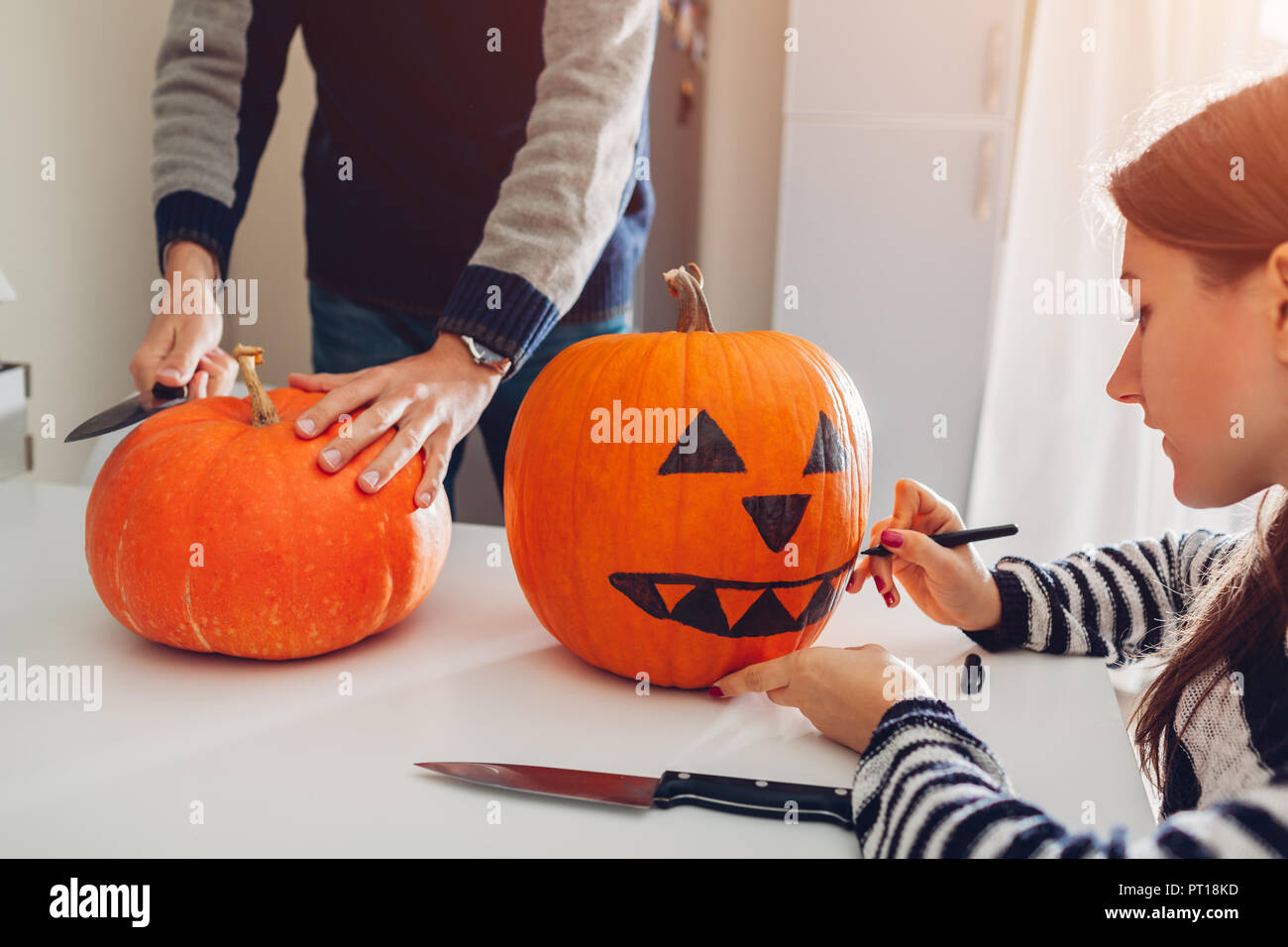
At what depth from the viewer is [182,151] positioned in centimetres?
112

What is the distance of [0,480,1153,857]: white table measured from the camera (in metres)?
0.58

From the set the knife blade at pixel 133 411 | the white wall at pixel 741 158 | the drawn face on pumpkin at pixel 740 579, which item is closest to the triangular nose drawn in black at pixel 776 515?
the drawn face on pumpkin at pixel 740 579

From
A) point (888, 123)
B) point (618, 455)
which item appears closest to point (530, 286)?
point (618, 455)

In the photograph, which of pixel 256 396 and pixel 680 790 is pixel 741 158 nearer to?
pixel 256 396

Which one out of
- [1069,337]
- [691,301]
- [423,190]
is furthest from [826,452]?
[1069,337]

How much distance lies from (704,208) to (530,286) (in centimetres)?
178

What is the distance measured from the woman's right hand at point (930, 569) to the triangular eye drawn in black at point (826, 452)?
4.5 inches

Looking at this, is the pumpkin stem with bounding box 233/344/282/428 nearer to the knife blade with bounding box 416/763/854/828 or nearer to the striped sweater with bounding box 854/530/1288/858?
the knife blade with bounding box 416/763/854/828

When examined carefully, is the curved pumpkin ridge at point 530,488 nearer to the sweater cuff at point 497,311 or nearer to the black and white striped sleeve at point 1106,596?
the sweater cuff at point 497,311

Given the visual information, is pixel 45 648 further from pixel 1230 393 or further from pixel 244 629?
pixel 1230 393

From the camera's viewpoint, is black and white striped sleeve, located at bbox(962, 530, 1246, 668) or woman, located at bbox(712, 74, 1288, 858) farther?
black and white striped sleeve, located at bbox(962, 530, 1246, 668)

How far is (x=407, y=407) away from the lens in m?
0.85

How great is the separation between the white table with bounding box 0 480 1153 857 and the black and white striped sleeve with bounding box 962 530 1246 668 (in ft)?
0.08

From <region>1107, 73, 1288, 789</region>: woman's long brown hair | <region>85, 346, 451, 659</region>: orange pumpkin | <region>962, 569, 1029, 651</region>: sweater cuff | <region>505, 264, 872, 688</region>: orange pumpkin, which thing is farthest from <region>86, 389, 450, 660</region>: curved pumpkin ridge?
<region>1107, 73, 1288, 789</region>: woman's long brown hair
